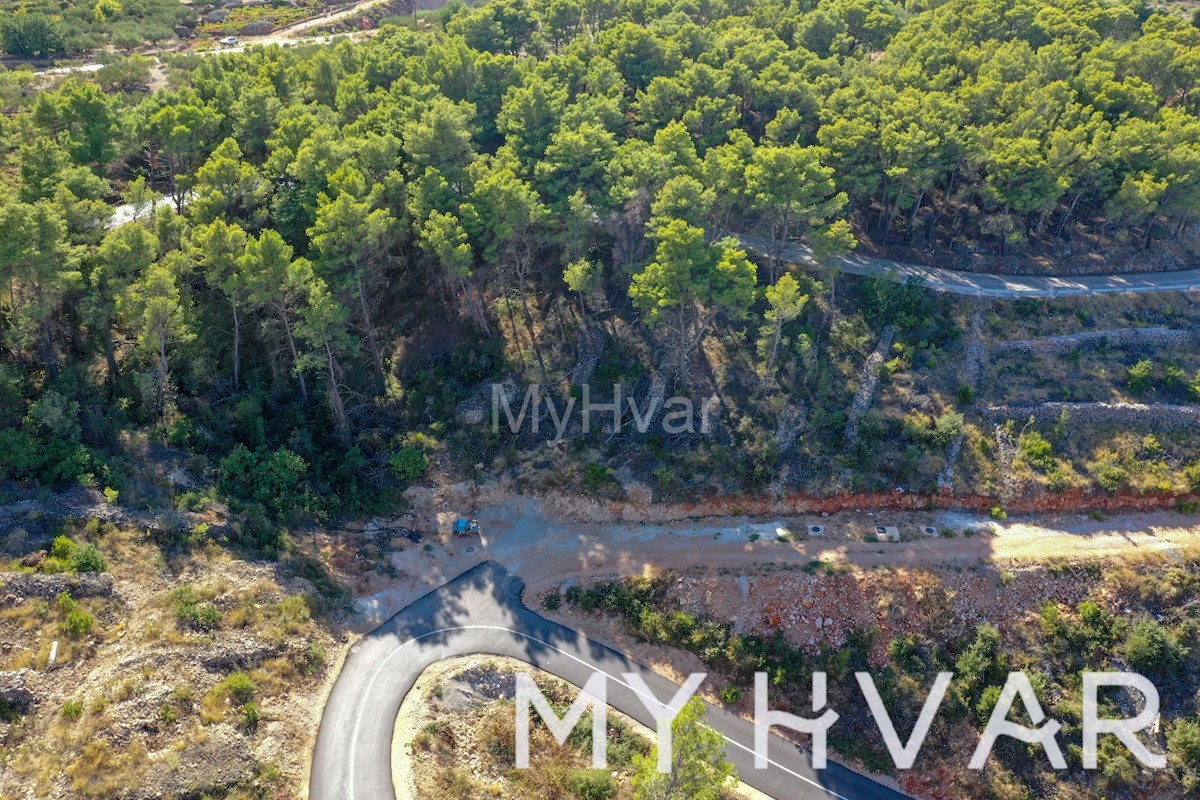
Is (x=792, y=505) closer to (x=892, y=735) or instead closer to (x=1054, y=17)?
(x=892, y=735)

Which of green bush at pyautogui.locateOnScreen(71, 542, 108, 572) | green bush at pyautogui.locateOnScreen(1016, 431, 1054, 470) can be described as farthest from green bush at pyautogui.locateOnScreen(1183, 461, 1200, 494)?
green bush at pyautogui.locateOnScreen(71, 542, 108, 572)

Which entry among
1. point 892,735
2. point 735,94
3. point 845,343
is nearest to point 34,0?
point 735,94

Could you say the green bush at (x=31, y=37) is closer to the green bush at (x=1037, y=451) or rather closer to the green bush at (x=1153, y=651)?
the green bush at (x=1037, y=451)

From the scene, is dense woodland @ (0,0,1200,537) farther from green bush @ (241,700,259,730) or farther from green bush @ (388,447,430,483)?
green bush @ (241,700,259,730)

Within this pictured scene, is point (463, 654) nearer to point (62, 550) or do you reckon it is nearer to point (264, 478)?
point (264, 478)

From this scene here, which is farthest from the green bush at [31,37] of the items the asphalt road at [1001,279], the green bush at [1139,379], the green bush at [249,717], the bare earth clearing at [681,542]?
the green bush at [1139,379]

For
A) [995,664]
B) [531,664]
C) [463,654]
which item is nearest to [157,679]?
[463,654]
